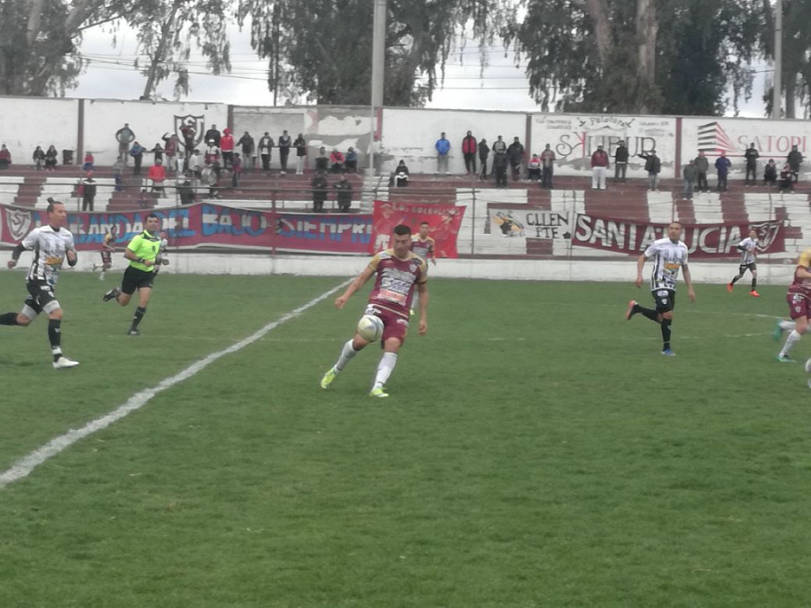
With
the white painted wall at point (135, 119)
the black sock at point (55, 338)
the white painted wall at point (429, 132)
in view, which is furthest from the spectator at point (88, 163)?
the black sock at point (55, 338)

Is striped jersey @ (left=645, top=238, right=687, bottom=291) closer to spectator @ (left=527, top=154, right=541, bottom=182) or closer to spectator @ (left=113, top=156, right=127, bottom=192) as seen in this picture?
spectator @ (left=113, top=156, right=127, bottom=192)

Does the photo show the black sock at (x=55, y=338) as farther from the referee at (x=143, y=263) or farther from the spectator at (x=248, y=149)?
the spectator at (x=248, y=149)

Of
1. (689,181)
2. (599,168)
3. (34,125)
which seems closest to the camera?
(689,181)

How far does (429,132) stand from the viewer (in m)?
46.2

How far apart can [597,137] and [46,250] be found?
35441 millimetres

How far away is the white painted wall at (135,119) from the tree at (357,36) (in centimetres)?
1159

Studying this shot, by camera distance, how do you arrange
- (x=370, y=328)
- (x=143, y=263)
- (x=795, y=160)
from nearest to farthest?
1. (x=370, y=328)
2. (x=143, y=263)
3. (x=795, y=160)

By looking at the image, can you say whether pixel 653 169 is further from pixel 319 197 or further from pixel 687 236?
pixel 319 197

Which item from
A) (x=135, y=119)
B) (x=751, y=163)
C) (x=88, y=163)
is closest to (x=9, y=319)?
(x=88, y=163)

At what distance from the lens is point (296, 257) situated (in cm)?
3334

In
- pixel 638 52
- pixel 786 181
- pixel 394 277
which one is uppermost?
pixel 638 52


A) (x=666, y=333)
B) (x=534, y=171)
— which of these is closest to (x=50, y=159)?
(x=534, y=171)

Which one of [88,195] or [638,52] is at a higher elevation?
[638,52]

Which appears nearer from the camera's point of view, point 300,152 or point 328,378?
point 328,378
